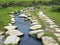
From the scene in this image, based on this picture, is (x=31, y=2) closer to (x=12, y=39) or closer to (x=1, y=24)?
(x=1, y=24)

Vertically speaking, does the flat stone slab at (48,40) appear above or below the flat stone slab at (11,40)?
below

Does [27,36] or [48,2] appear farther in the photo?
[48,2]

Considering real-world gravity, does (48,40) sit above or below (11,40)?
below

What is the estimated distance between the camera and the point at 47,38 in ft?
60.8

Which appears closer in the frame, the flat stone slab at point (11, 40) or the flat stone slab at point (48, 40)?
the flat stone slab at point (48, 40)

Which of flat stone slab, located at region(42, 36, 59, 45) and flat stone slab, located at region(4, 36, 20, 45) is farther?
flat stone slab, located at region(4, 36, 20, 45)

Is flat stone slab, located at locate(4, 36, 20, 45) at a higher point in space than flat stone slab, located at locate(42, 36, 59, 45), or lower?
higher

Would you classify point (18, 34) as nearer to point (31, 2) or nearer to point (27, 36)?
point (27, 36)

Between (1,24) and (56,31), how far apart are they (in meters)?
7.41

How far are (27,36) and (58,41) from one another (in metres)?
3.44

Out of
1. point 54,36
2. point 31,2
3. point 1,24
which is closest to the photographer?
point 54,36

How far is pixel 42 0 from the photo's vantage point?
171ft

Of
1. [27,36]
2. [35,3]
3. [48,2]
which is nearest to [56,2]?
[48,2]

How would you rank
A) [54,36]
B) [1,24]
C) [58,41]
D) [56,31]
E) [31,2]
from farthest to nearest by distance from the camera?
[31,2] → [1,24] → [56,31] → [54,36] → [58,41]
